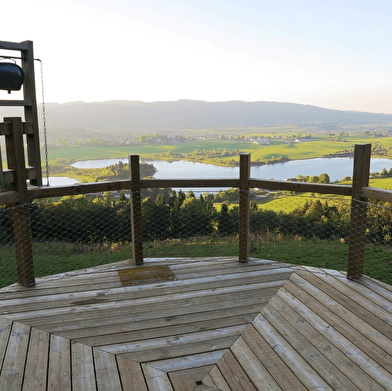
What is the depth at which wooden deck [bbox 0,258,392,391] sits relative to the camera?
71.7 inches

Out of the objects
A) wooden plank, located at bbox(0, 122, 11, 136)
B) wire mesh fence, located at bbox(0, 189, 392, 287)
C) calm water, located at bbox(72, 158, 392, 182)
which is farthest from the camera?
calm water, located at bbox(72, 158, 392, 182)

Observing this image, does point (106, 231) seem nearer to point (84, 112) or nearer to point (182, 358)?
point (182, 358)

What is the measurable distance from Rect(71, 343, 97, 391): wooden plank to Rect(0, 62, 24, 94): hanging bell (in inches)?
80.8

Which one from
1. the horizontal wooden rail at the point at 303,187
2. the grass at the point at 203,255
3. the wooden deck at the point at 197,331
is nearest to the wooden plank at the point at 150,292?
the wooden deck at the point at 197,331

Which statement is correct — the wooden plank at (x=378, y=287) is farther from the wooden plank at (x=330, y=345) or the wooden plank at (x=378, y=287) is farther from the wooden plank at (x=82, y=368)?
the wooden plank at (x=82, y=368)

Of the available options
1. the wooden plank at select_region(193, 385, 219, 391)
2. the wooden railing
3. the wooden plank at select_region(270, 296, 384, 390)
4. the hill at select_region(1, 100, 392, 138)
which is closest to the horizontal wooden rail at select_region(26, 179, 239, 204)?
the wooden railing

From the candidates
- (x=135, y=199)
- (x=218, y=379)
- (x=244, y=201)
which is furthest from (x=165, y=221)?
(x=218, y=379)

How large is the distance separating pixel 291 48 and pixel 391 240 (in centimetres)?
2053

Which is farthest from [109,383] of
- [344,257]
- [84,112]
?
[84,112]

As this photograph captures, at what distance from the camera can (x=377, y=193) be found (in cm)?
275

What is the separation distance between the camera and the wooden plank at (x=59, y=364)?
70.1 inches

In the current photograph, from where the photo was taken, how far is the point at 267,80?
2311 centimetres

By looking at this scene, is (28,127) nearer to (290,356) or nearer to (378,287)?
(290,356)

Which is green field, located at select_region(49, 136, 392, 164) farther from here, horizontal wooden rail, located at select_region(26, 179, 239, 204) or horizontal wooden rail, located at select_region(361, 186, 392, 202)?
horizontal wooden rail, located at select_region(361, 186, 392, 202)
